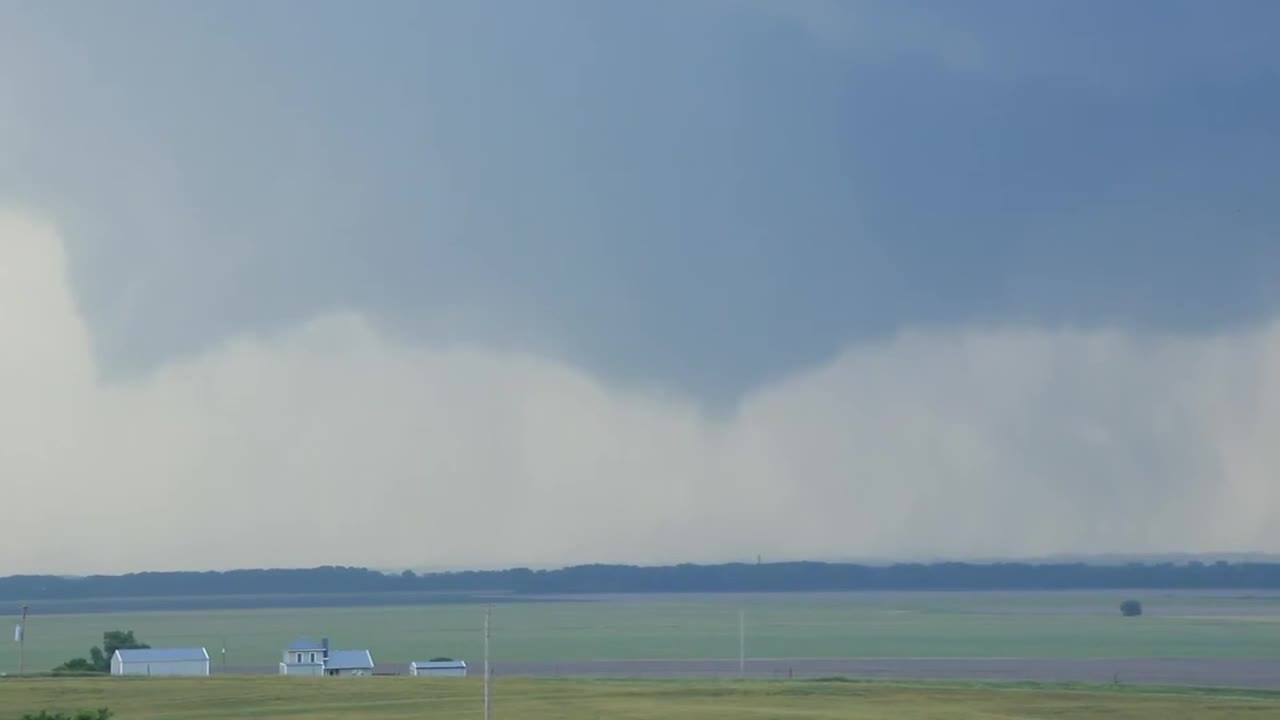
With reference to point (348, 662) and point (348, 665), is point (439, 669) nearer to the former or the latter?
point (348, 665)

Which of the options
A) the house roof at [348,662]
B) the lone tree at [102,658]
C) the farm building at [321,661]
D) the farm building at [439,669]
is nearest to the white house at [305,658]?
the farm building at [321,661]

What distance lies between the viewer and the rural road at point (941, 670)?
378 feet

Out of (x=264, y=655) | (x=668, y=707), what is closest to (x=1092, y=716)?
(x=668, y=707)

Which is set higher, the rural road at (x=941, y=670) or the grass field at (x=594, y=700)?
the grass field at (x=594, y=700)

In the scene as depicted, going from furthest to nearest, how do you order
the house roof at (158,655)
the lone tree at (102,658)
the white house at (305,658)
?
the white house at (305,658) → the house roof at (158,655) → the lone tree at (102,658)

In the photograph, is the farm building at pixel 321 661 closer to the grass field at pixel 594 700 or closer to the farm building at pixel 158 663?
the farm building at pixel 158 663

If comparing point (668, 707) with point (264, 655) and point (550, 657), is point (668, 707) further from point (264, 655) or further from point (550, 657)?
point (264, 655)

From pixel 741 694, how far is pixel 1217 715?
24713 millimetres

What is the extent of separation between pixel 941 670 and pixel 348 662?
42499mm

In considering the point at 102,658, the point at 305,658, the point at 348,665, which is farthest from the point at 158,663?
the point at 348,665

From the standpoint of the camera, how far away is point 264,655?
168625 mm

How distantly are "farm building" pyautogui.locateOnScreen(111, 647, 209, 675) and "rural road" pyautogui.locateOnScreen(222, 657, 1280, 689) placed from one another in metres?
10.8

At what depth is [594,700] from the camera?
8769cm

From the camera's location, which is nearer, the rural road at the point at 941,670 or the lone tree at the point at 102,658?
the rural road at the point at 941,670
